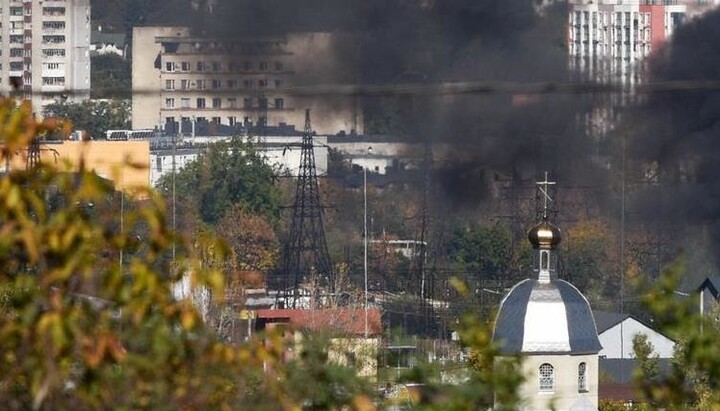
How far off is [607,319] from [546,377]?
831 inches

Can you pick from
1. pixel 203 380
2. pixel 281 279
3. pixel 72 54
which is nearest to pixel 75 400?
pixel 203 380

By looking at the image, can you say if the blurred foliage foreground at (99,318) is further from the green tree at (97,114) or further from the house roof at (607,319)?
the green tree at (97,114)

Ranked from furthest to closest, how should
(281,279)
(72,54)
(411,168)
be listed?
(72,54) → (281,279) → (411,168)

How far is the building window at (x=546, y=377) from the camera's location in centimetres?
2586

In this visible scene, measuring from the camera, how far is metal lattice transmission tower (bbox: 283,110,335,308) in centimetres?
5233

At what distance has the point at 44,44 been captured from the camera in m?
73.2

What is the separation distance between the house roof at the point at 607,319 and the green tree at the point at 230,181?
13787mm

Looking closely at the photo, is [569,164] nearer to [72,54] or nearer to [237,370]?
[72,54]

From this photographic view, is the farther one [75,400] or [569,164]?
[569,164]

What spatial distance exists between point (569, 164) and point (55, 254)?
125ft

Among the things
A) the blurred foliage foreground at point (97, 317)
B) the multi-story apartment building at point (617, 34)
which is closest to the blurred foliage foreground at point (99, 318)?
the blurred foliage foreground at point (97, 317)

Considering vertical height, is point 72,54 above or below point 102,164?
above

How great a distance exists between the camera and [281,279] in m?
52.6

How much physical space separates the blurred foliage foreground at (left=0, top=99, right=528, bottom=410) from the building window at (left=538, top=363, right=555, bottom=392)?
19.3 meters
